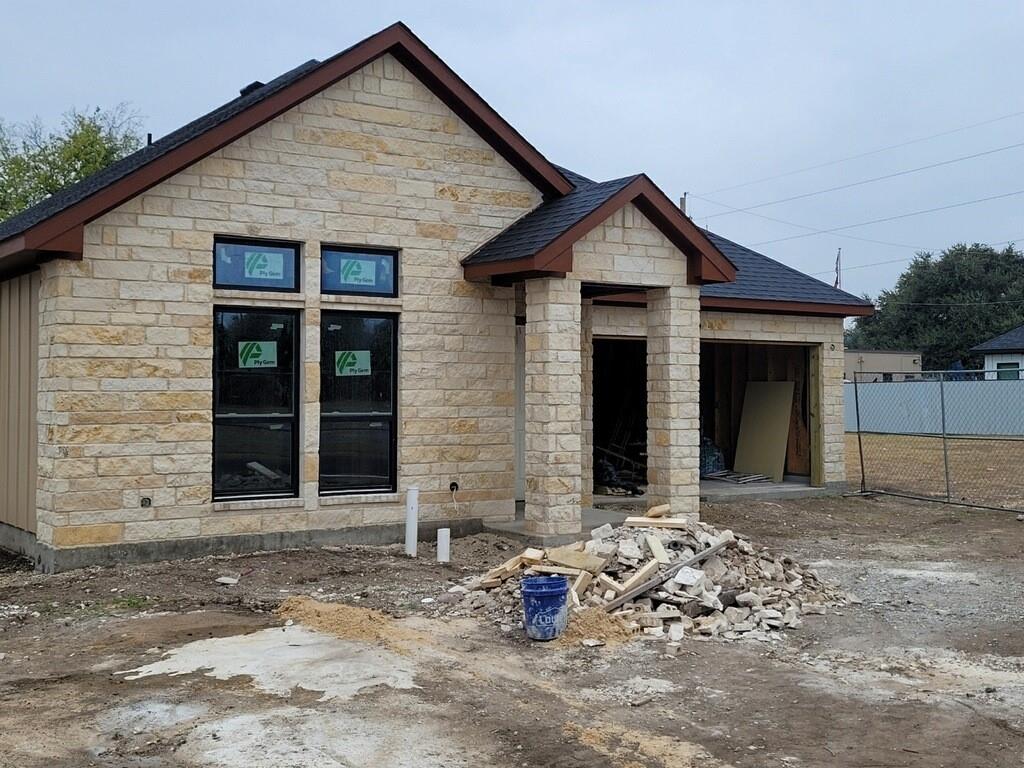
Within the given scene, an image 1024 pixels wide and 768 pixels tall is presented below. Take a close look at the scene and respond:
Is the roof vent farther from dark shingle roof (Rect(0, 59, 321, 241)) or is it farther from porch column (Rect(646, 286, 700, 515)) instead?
porch column (Rect(646, 286, 700, 515))

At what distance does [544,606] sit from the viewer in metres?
8.61

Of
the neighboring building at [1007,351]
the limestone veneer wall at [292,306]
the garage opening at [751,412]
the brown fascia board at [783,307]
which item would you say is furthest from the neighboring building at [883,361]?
the limestone veneer wall at [292,306]

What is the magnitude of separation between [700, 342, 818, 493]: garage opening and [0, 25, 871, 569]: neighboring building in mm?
6901

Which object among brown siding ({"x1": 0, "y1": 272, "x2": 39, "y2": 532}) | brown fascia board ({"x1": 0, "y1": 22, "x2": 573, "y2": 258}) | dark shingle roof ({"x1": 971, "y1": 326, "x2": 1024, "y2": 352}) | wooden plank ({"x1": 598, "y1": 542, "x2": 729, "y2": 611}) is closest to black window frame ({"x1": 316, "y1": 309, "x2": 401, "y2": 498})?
brown fascia board ({"x1": 0, "y1": 22, "x2": 573, "y2": 258})

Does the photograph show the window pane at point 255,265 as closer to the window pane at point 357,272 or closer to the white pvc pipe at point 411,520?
the window pane at point 357,272

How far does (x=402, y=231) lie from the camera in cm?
1304

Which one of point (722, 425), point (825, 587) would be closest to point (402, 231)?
point (825, 587)

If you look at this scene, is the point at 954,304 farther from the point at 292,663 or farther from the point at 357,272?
the point at 292,663

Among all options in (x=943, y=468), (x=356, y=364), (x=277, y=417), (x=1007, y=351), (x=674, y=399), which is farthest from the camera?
(x=1007, y=351)

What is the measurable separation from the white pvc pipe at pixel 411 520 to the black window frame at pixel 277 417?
1311 mm

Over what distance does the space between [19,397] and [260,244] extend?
3.23 m

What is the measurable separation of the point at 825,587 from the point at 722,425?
11258mm

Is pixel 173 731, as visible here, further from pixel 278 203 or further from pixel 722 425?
pixel 722 425

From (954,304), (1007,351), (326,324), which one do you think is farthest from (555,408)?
(954,304)
